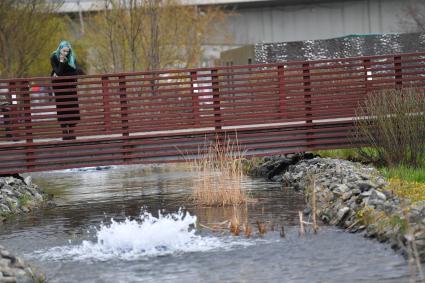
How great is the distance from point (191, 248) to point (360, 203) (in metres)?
2.70

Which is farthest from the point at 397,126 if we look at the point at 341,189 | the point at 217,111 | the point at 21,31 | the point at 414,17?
the point at 414,17

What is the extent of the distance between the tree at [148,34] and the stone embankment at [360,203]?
1221 cm

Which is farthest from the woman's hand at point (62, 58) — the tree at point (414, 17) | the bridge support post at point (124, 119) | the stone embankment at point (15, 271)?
the tree at point (414, 17)

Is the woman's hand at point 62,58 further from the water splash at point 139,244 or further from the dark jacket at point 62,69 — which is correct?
the water splash at point 139,244

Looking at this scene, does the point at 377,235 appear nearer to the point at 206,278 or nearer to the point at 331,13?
the point at 206,278

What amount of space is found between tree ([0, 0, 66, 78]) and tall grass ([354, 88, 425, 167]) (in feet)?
55.7

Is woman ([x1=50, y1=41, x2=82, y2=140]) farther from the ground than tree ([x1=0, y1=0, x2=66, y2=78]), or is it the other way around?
tree ([x1=0, y1=0, x2=66, y2=78])

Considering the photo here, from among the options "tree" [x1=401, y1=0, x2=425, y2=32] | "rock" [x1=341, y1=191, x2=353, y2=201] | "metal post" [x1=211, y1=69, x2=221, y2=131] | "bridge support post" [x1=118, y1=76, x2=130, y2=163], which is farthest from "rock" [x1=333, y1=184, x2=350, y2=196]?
"tree" [x1=401, y1=0, x2=425, y2=32]

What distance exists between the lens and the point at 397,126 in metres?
16.7

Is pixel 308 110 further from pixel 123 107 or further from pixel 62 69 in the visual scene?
pixel 62 69

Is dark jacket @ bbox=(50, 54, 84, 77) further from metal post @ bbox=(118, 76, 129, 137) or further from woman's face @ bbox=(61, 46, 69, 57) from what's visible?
metal post @ bbox=(118, 76, 129, 137)

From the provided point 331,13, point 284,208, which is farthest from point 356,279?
point 331,13

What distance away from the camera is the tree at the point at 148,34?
3020 centimetres

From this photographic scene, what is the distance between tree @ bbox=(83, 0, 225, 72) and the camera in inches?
1189
